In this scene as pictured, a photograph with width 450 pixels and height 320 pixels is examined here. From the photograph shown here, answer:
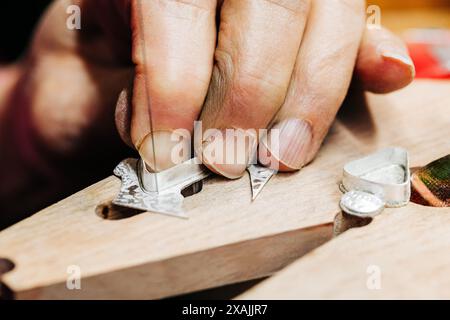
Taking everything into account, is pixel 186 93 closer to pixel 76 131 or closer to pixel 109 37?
pixel 109 37

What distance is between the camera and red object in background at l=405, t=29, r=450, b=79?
134 cm

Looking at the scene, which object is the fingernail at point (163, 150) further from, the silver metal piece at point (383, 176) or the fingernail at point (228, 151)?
the silver metal piece at point (383, 176)

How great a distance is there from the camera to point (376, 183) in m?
0.85

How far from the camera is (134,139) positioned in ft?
2.92

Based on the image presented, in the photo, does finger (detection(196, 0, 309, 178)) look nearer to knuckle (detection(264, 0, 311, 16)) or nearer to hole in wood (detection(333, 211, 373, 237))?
knuckle (detection(264, 0, 311, 16))

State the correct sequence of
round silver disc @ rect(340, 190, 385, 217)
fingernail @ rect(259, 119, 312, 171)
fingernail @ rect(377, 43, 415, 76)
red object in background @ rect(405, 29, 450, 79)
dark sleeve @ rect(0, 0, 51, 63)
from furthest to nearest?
dark sleeve @ rect(0, 0, 51, 63), red object in background @ rect(405, 29, 450, 79), fingernail @ rect(377, 43, 415, 76), fingernail @ rect(259, 119, 312, 171), round silver disc @ rect(340, 190, 385, 217)

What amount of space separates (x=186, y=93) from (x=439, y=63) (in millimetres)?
821

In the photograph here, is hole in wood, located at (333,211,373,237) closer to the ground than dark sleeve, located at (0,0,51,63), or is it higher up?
higher up

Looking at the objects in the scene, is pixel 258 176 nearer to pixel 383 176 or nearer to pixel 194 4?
pixel 383 176

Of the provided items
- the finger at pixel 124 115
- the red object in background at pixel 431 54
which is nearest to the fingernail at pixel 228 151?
the finger at pixel 124 115

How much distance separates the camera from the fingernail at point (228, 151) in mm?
891

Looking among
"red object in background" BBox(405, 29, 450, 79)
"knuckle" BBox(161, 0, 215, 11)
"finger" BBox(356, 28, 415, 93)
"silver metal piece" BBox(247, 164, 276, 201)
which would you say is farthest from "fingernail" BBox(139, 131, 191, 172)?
"red object in background" BBox(405, 29, 450, 79)

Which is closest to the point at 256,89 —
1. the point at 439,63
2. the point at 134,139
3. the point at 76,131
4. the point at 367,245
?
the point at 134,139

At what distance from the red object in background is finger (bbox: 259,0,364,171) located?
0.35 metres
